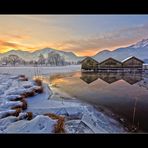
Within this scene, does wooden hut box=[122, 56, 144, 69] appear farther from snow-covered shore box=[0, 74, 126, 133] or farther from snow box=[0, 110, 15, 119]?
snow box=[0, 110, 15, 119]

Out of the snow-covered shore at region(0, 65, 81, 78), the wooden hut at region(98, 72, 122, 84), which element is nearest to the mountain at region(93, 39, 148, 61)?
the wooden hut at region(98, 72, 122, 84)

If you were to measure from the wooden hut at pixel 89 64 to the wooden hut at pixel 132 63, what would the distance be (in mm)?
276

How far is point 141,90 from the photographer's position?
291 centimetres

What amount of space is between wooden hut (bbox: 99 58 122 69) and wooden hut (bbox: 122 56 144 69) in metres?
0.05

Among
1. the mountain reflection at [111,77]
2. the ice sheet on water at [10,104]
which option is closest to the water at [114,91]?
the mountain reflection at [111,77]

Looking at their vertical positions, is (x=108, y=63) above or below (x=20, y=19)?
below

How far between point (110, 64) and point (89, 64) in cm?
21

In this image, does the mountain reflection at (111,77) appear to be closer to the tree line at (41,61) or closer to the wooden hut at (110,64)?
the wooden hut at (110,64)

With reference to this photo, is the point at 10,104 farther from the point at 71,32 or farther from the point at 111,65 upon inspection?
the point at 111,65

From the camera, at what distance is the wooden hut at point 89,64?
9.66 feet
